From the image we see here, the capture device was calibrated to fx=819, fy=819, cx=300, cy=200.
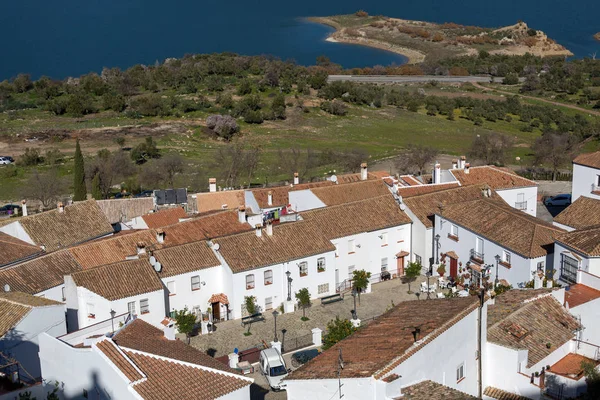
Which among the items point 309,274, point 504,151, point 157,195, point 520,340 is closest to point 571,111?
point 504,151

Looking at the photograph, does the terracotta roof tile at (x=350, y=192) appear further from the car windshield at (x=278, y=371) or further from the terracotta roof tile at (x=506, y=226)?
the car windshield at (x=278, y=371)

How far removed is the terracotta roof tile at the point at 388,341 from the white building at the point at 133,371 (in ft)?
7.84

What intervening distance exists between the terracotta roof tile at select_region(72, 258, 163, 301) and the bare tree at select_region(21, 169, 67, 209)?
82.9ft

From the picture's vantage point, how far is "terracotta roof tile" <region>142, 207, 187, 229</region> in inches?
1842

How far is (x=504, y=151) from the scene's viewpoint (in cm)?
7488

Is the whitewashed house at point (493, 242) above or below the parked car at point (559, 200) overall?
above

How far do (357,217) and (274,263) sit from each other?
685cm

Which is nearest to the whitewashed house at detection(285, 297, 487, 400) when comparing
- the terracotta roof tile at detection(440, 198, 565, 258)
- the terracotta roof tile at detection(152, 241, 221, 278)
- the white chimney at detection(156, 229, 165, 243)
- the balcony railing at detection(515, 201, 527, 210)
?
the terracotta roof tile at detection(440, 198, 565, 258)

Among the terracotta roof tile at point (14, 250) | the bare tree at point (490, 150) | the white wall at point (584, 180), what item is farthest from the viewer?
the bare tree at point (490, 150)

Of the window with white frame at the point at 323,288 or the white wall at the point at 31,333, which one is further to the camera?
the window with white frame at the point at 323,288

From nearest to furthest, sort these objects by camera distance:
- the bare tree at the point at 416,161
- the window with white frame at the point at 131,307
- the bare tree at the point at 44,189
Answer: the window with white frame at the point at 131,307 < the bare tree at the point at 44,189 < the bare tree at the point at 416,161

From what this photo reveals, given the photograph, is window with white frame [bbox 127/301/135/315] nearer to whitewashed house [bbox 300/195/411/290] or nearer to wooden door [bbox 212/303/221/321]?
wooden door [bbox 212/303/221/321]

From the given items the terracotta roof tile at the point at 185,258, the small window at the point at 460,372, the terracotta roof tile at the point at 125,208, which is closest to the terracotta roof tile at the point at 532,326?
the small window at the point at 460,372

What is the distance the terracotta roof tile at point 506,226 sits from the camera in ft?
123
